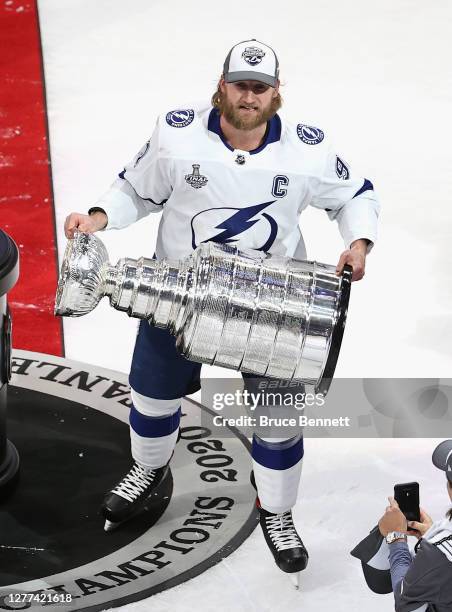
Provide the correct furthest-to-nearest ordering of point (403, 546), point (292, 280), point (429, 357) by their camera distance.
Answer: point (429, 357) < point (292, 280) < point (403, 546)

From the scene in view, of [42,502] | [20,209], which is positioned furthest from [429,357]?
[20,209]

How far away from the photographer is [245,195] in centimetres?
310

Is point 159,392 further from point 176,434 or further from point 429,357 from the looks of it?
point 429,357

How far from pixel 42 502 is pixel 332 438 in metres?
0.99

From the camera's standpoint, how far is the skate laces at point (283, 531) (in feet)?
10.7

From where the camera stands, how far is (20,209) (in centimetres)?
515

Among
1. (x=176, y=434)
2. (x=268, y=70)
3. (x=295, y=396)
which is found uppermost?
(x=268, y=70)

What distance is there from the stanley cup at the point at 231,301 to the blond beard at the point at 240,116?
347mm

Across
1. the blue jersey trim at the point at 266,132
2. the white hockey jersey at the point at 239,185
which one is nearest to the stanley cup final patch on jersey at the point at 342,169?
the white hockey jersey at the point at 239,185

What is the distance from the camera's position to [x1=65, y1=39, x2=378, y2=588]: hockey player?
3092 mm

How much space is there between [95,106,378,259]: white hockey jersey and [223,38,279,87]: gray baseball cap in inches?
5.0

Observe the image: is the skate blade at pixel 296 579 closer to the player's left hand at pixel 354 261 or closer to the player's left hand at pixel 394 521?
the player's left hand at pixel 394 521

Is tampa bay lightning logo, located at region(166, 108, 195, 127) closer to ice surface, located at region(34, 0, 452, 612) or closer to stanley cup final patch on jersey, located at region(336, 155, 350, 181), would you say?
stanley cup final patch on jersey, located at region(336, 155, 350, 181)

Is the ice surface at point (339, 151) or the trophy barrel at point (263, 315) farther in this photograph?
the ice surface at point (339, 151)
